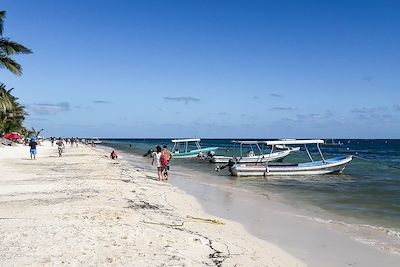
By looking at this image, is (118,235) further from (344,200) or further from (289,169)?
(289,169)

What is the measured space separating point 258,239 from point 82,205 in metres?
5.33

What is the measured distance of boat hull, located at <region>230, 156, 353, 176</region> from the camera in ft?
99.6

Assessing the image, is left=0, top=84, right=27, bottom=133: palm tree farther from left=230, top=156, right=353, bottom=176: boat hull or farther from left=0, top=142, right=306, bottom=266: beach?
left=0, top=142, right=306, bottom=266: beach

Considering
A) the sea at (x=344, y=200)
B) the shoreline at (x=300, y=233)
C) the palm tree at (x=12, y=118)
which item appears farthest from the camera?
the palm tree at (x=12, y=118)

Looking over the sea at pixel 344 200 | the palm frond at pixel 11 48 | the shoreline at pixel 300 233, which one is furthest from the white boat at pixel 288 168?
the palm frond at pixel 11 48

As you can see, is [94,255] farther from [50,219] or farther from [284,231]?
[284,231]

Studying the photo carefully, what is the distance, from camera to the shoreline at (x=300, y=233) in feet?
29.1

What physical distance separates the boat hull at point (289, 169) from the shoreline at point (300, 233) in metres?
12.2

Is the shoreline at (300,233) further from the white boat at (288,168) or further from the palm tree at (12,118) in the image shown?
the palm tree at (12,118)

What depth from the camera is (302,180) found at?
28812 millimetres

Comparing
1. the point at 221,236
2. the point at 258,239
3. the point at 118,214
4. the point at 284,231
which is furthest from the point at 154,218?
the point at 284,231

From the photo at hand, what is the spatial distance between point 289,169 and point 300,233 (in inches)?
803

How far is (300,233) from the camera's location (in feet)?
37.0

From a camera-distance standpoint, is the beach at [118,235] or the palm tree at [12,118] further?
the palm tree at [12,118]
